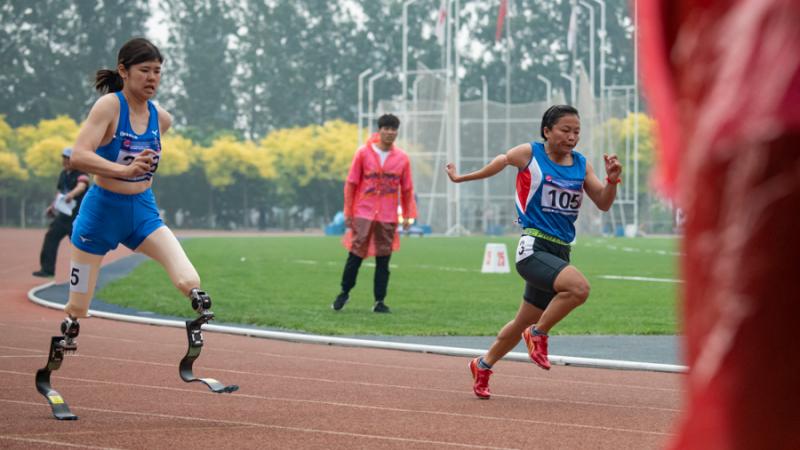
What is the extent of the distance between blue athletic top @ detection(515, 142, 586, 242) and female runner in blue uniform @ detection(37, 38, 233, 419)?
1953 millimetres

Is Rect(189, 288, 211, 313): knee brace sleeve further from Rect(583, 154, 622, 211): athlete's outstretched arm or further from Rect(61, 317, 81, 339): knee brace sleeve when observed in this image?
Rect(583, 154, 622, 211): athlete's outstretched arm

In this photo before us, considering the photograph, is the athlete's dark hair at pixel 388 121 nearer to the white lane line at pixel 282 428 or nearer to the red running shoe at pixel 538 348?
the red running shoe at pixel 538 348

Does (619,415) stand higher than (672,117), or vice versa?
(672,117)

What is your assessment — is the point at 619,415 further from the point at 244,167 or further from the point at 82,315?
the point at 244,167

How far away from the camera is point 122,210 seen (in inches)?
238

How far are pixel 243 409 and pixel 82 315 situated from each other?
95 centimetres

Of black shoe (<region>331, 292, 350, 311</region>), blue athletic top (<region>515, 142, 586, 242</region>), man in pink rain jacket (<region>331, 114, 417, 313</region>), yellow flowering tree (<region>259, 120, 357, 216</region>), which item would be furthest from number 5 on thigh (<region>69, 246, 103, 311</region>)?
yellow flowering tree (<region>259, 120, 357, 216</region>)

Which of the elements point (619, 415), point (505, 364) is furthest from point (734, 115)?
point (505, 364)

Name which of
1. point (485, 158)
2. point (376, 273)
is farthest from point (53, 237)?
point (485, 158)

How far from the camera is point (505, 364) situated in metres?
8.71

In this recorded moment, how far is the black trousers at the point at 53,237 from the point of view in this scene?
1762cm

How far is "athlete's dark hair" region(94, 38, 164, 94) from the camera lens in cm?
607

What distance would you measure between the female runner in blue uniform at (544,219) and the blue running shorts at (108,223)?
1.94 m

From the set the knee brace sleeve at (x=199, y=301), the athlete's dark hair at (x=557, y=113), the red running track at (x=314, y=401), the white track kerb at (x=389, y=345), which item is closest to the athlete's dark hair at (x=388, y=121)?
the white track kerb at (x=389, y=345)
